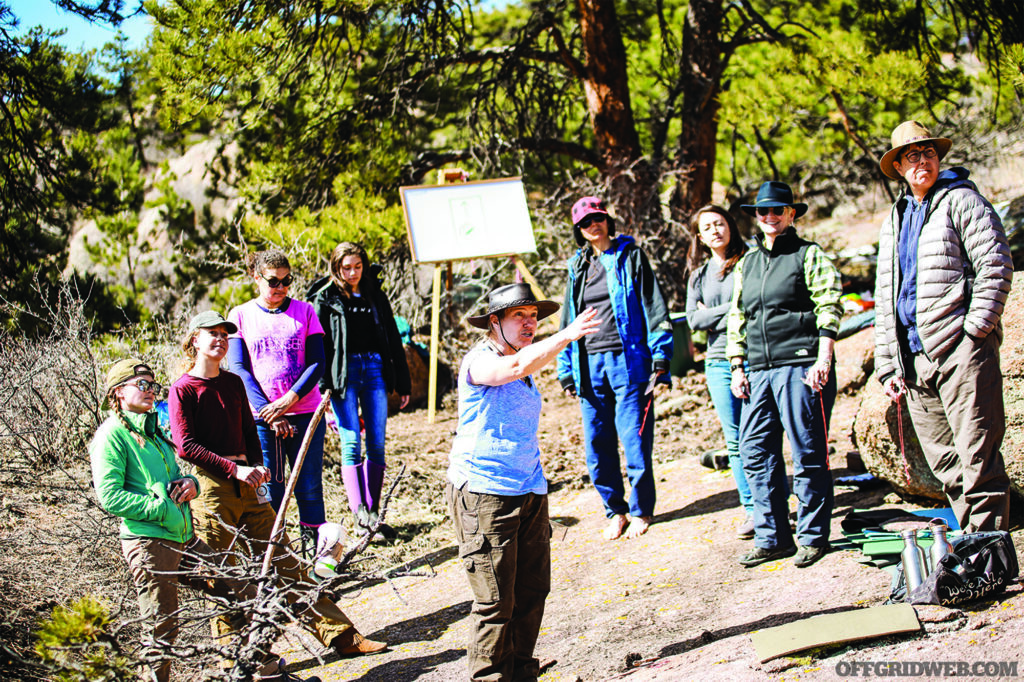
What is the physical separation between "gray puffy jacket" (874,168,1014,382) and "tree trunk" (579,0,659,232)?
653 centimetres

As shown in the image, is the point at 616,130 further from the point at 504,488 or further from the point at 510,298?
the point at 504,488

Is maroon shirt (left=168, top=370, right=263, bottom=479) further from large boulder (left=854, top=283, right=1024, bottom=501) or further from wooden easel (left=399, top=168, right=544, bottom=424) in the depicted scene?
wooden easel (left=399, top=168, right=544, bottom=424)

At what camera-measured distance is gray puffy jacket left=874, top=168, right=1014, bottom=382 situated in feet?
11.9

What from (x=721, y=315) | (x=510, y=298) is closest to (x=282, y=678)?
(x=510, y=298)

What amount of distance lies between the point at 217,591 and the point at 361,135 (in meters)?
7.58

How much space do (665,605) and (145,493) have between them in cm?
234

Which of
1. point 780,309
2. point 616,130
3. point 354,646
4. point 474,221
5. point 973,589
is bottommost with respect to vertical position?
point 354,646

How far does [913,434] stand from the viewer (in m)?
4.60

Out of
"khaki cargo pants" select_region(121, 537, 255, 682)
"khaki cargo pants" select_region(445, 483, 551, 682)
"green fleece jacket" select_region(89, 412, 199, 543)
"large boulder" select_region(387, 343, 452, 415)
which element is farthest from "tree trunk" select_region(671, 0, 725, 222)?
"khaki cargo pants" select_region(121, 537, 255, 682)

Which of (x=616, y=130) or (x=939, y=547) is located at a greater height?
(x=616, y=130)

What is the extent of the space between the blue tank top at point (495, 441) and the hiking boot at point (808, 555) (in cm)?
155

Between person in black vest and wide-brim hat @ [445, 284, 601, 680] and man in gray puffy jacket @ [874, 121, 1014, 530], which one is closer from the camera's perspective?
person in black vest and wide-brim hat @ [445, 284, 601, 680]

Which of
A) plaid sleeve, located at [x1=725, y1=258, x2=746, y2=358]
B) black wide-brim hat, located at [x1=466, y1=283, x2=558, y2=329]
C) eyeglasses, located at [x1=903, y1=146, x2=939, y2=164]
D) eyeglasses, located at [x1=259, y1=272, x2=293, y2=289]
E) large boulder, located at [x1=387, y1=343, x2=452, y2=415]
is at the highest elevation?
eyeglasses, located at [x1=903, y1=146, x2=939, y2=164]

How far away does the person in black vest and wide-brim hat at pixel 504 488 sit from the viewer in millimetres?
3166
